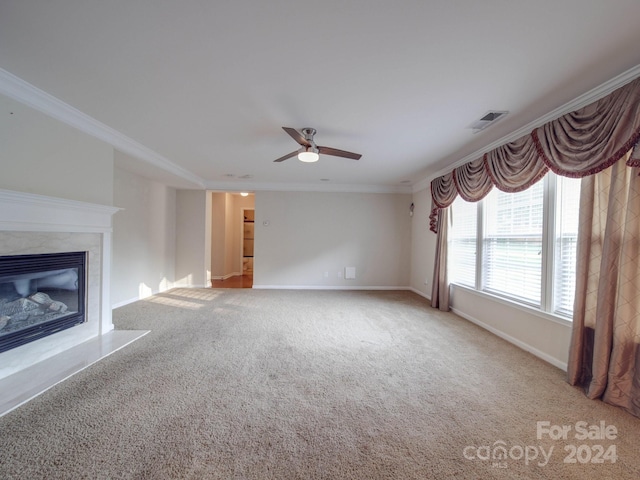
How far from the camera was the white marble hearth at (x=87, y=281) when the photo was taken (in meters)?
2.05

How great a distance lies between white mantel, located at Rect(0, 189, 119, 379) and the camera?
210cm

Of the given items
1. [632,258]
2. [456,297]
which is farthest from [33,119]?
[456,297]

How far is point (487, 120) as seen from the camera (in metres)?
2.59

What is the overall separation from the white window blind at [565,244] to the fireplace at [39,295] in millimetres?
4927

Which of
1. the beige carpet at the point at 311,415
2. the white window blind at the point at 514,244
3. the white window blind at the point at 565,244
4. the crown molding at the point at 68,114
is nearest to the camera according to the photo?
the beige carpet at the point at 311,415

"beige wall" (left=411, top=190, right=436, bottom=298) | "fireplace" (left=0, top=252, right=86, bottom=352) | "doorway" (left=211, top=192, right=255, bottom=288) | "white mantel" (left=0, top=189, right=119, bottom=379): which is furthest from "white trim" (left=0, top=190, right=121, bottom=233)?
"beige wall" (left=411, top=190, right=436, bottom=298)

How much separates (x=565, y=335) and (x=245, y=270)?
799 centimetres

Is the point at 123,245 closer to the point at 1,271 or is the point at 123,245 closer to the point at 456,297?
the point at 1,271

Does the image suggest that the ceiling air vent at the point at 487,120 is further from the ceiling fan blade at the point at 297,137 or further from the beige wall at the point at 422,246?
the beige wall at the point at 422,246

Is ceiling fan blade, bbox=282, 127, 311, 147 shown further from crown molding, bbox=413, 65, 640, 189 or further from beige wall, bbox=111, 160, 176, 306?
beige wall, bbox=111, 160, 176, 306

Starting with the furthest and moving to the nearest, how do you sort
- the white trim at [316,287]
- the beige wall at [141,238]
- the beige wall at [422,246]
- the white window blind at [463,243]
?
the white trim at [316,287]
the beige wall at [422,246]
the beige wall at [141,238]
the white window blind at [463,243]

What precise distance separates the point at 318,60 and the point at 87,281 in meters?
3.30

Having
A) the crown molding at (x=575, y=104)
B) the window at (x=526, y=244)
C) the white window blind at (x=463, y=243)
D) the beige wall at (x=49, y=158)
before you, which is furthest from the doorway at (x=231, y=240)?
the crown molding at (x=575, y=104)

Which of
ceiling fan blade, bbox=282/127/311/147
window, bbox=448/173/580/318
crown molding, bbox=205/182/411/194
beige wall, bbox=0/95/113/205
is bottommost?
window, bbox=448/173/580/318
